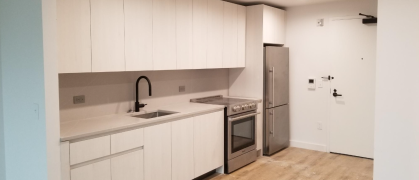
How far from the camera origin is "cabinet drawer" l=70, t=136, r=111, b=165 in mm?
2772

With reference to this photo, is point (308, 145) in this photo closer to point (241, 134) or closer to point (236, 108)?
point (241, 134)

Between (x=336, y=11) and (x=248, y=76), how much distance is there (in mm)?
1633

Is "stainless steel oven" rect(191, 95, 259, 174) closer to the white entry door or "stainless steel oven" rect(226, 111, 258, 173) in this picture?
"stainless steel oven" rect(226, 111, 258, 173)

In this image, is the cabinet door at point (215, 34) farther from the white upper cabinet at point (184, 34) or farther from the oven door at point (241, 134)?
the oven door at point (241, 134)

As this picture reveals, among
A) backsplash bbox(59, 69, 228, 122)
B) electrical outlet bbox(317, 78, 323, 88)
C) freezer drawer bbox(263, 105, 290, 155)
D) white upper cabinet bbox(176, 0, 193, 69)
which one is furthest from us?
electrical outlet bbox(317, 78, 323, 88)

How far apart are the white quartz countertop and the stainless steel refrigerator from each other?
4.22 feet

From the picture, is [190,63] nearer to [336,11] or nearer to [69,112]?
[69,112]

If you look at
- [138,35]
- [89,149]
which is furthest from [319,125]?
[89,149]

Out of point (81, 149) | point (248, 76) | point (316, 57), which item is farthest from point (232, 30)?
point (81, 149)

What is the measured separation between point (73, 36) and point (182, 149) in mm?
1644

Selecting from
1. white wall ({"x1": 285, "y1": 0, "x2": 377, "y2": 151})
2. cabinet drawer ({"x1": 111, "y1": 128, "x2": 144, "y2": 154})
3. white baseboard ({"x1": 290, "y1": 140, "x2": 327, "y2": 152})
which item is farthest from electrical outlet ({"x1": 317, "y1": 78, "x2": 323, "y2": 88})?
cabinet drawer ({"x1": 111, "y1": 128, "x2": 144, "y2": 154})

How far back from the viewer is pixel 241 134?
4.70 metres

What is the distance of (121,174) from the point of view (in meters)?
3.16

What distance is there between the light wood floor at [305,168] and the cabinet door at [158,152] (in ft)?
3.03
